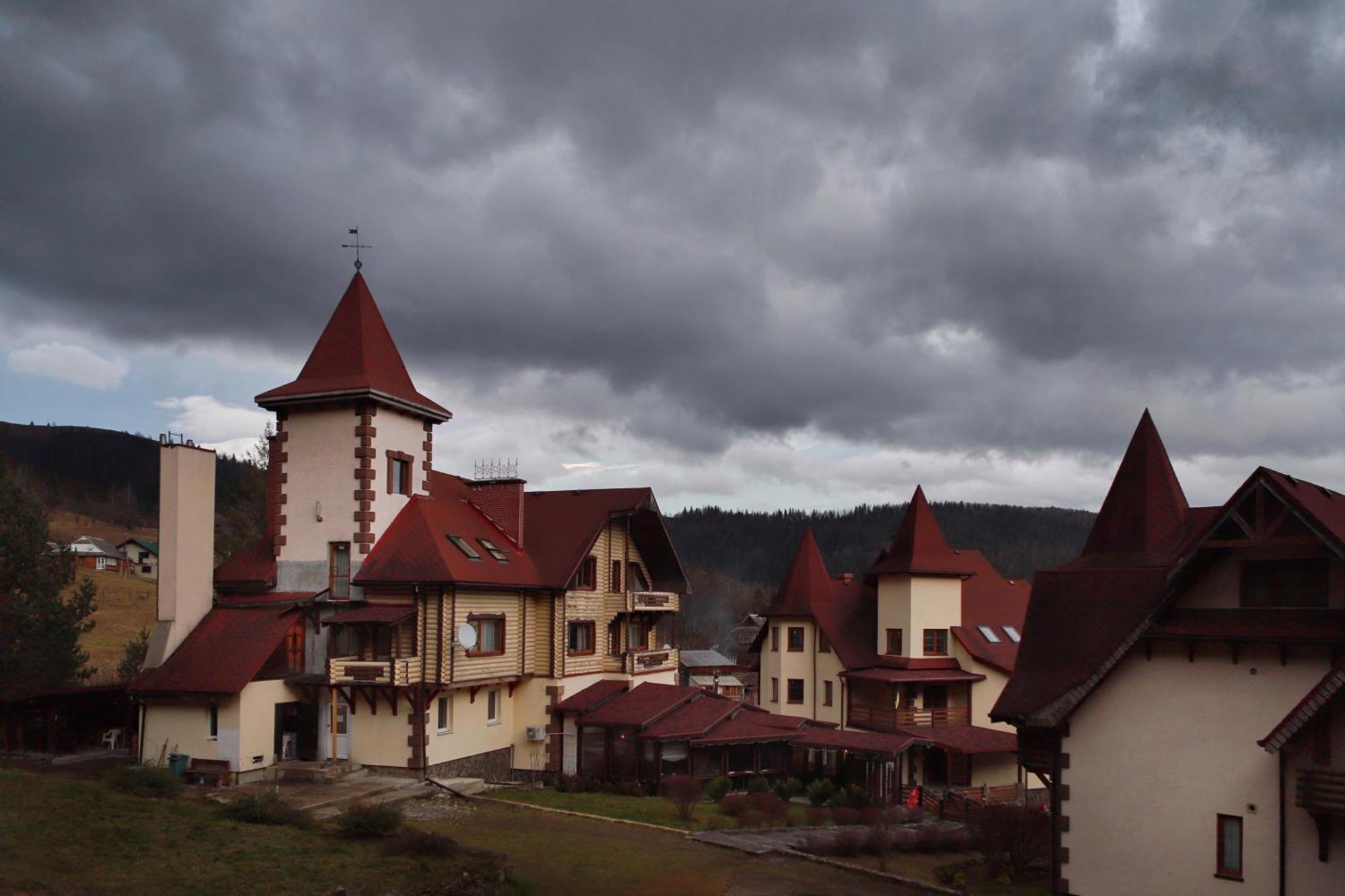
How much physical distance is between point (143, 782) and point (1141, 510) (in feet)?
71.9

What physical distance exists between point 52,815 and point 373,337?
17.4 metres

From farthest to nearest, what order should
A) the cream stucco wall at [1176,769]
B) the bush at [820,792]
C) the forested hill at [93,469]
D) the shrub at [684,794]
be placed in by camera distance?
1. the forested hill at [93,469]
2. the bush at [820,792]
3. the shrub at [684,794]
4. the cream stucco wall at [1176,769]

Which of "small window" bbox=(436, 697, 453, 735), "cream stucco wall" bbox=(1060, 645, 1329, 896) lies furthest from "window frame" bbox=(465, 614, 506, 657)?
"cream stucco wall" bbox=(1060, 645, 1329, 896)

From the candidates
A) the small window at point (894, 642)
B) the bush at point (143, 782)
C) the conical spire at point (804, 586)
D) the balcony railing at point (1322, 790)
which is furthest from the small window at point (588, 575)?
the balcony railing at point (1322, 790)

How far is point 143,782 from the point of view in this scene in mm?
20562

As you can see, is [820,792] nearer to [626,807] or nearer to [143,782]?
[626,807]

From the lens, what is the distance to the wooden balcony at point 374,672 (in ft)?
88.3

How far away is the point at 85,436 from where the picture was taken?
6486 inches

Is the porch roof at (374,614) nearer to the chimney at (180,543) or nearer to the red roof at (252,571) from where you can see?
the red roof at (252,571)

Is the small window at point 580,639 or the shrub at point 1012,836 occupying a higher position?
the small window at point 580,639

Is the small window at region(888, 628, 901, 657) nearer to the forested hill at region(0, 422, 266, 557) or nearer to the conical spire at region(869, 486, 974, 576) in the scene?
the conical spire at region(869, 486, 974, 576)

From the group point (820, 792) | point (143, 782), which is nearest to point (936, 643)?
point (820, 792)

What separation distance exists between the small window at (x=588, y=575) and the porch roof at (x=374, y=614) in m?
7.25

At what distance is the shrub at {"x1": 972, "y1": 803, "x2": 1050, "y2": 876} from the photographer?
847 inches
